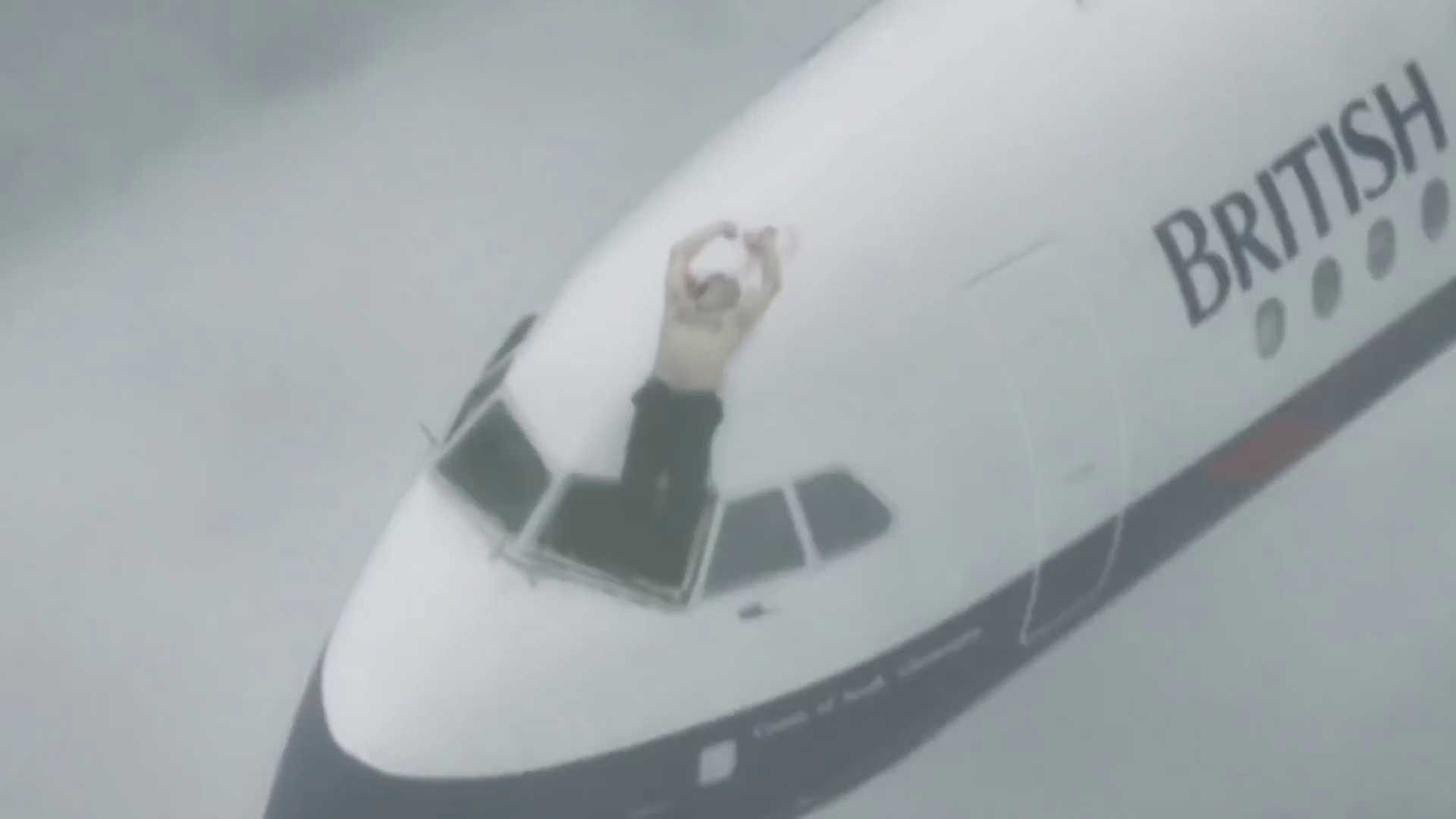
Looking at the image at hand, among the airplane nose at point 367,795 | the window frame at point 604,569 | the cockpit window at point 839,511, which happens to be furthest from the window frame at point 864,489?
→ the airplane nose at point 367,795

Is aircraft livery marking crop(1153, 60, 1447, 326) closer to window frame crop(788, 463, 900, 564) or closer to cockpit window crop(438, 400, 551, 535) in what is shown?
window frame crop(788, 463, 900, 564)

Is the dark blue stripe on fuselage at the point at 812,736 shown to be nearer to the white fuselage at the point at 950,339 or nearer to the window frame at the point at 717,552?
the white fuselage at the point at 950,339

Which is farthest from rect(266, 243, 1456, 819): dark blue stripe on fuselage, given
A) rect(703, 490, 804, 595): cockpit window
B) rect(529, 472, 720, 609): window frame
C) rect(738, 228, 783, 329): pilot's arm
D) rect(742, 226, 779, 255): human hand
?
rect(742, 226, 779, 255): human hand

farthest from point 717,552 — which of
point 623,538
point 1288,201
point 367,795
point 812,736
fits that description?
→ point 1288,201

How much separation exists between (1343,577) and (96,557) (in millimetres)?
7139

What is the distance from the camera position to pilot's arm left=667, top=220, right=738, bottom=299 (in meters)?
6.19

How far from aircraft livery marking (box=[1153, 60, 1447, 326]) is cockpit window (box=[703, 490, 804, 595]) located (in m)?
1.94

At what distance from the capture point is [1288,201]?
7.00 m

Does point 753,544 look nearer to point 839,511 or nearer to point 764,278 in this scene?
point 839,511

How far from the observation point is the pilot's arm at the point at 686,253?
6188 mm

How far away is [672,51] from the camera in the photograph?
1311 centimetres

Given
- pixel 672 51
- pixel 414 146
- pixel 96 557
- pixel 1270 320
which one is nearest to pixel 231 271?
pixel 414 146

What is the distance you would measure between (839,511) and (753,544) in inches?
13.4

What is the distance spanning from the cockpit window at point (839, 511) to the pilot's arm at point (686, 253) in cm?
85
